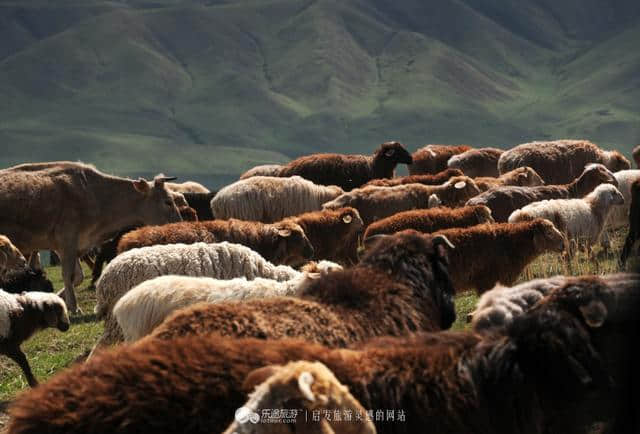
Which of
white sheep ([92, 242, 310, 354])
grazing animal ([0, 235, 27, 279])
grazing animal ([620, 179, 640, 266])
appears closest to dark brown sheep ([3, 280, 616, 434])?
white sheep ([92, 242, 310, 354])

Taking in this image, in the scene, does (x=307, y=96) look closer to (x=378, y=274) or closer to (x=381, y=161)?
(x=381, y=161)

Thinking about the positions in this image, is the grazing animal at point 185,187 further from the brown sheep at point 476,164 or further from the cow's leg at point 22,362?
the cow's leg at point 22,362

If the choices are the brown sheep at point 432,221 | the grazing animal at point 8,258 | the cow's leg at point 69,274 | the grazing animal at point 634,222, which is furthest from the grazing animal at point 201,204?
the grazing animal at point 634,222

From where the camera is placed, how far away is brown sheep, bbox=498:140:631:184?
59.9 ft

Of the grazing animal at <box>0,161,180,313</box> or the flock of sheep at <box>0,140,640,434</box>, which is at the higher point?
the grazing animal at <box>0,161,180,313</box>

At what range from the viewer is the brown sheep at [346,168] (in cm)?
1902

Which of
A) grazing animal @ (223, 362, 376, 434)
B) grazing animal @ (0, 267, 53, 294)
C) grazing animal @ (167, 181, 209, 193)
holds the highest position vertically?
grazing animal @ (167, 181, 209, 193)

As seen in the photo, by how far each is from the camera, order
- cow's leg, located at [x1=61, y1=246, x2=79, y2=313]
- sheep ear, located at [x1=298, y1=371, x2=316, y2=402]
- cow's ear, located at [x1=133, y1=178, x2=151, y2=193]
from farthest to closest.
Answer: cow's ear, located at [x1=133, y1=178, x2=151, y2=193] → cow's leg, located at [x1=61, y1=246, x2=79, y2=313] → sheep ear, located at [x1=298, y1=371, x2=316, y2=402]

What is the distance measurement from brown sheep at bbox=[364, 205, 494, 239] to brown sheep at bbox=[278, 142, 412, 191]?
687 centimetres

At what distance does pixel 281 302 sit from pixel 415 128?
531 feet

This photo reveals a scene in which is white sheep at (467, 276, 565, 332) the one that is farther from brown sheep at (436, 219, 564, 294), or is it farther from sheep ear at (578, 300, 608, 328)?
brown sheep at (436, 219, 564, 294)

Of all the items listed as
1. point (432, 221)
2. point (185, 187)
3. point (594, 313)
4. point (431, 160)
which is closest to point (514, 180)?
point (432, 221)

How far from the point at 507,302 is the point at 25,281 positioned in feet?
29.7

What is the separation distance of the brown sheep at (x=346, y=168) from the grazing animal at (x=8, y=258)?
6.51m
